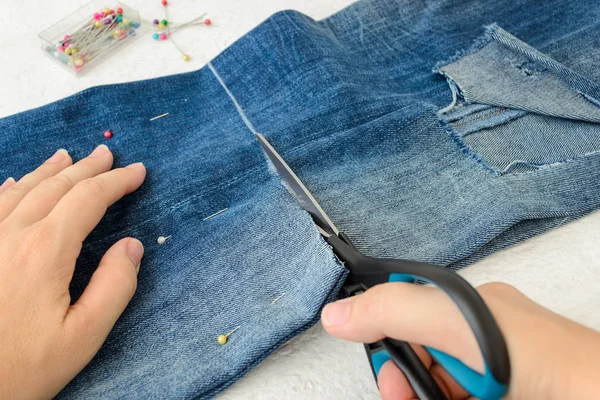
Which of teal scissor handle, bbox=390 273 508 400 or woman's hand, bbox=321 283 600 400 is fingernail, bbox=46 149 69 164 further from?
Answer: teal scissor handle, bbox=390 273 508 400

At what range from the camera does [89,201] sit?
944 mm

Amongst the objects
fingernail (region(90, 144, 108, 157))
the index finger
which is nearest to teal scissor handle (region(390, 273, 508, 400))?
the index finger

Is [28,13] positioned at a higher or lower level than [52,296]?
higher

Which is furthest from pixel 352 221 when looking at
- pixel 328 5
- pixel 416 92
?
pixel 328 5

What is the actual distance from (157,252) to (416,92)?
0.70 metres

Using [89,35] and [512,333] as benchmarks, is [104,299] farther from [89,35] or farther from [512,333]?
[89,35]

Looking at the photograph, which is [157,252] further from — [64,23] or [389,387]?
[64,23]

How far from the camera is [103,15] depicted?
141 cm

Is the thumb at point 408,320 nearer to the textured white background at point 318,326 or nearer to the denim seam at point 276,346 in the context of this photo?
the denim seam at point 276,346

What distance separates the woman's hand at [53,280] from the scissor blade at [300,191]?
0.29m

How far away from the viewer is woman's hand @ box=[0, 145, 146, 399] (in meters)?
0.79

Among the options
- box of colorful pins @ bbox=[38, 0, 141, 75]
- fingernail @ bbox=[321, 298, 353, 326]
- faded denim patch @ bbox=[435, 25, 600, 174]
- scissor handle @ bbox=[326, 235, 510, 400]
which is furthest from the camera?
box of colorful pins @ bbox=[38, 0, 141, 75]

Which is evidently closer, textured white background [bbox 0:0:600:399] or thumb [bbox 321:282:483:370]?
thumb [bbox 321:282:483:370]

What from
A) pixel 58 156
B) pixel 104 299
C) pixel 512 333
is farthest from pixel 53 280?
pixel 512 333
